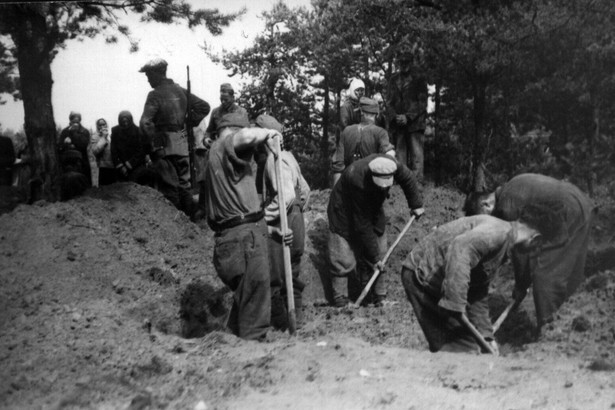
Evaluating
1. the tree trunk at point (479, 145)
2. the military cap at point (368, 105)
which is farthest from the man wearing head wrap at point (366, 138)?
the tree trunk at point (479, 145)

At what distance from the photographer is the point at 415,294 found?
5.76 meters

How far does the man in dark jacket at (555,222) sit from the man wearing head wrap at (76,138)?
5812 millimetres

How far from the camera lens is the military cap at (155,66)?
8.68 m

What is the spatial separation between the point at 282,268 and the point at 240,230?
4.04 ft

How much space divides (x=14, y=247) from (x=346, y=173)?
3.21m

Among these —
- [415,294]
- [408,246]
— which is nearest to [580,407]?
[415,294]

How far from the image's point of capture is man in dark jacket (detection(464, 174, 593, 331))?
5688 mm

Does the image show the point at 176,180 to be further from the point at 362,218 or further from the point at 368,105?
the point at 362,218

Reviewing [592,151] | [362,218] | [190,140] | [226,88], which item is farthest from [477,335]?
[190,140]

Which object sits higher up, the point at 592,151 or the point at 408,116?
the point at 408,116

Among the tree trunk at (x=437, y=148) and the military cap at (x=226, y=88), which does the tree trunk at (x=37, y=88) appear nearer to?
the military cap at (x=226, y=88)

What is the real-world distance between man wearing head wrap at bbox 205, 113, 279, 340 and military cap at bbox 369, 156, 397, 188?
194cm

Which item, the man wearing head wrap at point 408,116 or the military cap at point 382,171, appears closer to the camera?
the military cap at point 382,171

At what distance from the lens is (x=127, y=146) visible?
372 inches
